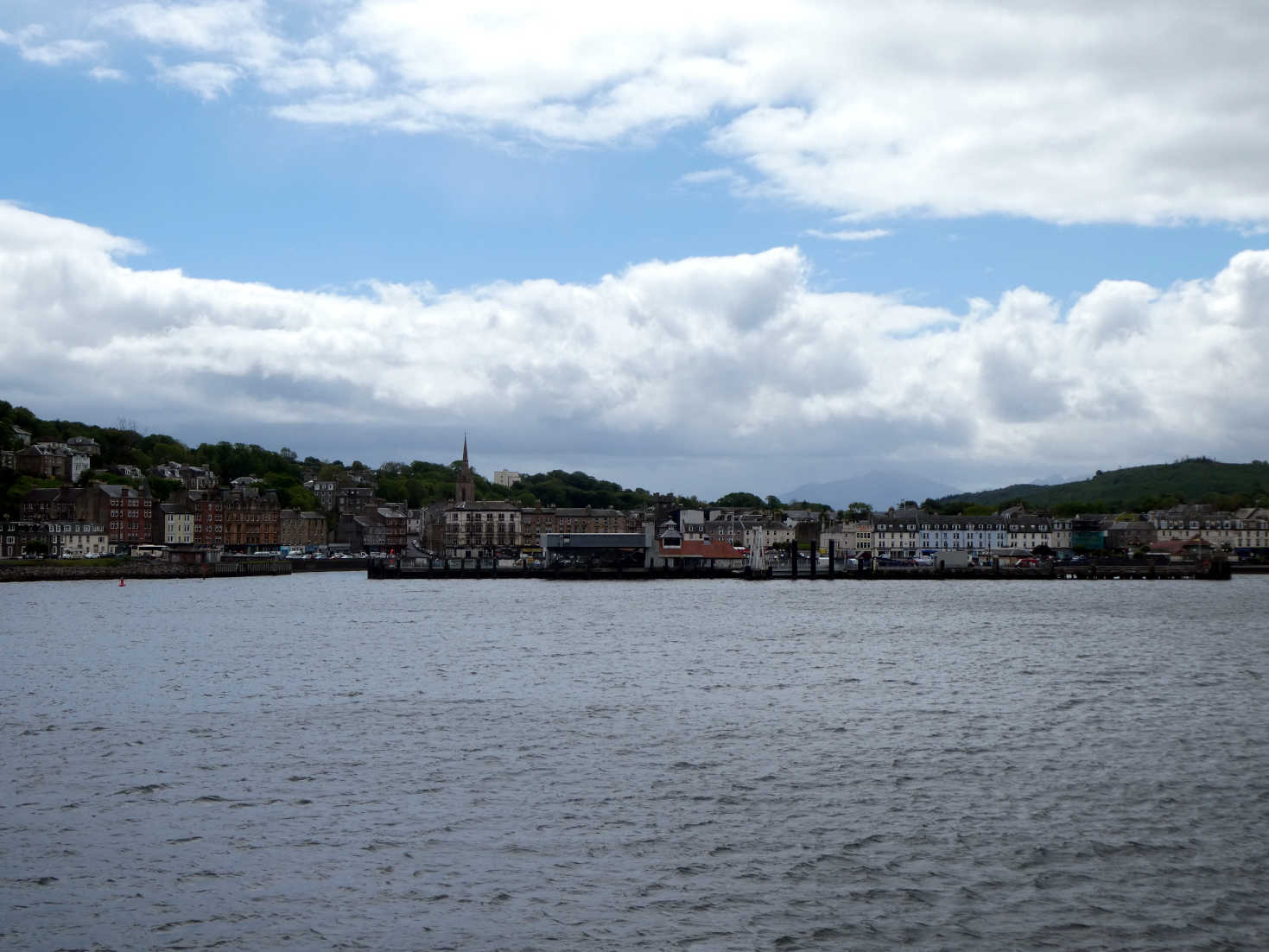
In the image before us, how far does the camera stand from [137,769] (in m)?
24.1

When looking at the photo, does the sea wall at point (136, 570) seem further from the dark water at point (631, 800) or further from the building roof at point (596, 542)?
the dark water at point (631, 800)

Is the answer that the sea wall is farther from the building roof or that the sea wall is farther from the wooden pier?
the building roof

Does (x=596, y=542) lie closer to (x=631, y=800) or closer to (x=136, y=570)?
(x=136, y=570)

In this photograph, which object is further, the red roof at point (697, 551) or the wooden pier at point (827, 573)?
the red roof at point (697, 551)

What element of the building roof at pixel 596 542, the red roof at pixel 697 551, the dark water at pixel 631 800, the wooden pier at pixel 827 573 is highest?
the building roof at pixel 596 542

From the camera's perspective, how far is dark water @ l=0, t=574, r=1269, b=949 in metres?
15.4

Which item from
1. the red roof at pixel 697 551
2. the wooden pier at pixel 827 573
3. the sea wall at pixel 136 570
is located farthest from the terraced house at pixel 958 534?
the sea wall at pixel 136 570

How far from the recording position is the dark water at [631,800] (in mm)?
15438

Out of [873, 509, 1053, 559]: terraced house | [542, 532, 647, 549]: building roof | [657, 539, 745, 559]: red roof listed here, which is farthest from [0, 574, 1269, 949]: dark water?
[873, 509, 1053, 559]: terraced house

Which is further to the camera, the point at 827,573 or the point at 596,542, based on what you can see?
the point at 827,573

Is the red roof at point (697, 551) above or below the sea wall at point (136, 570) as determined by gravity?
above

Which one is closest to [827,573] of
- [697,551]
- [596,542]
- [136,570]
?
[697,551]

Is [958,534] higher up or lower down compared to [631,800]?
higher up

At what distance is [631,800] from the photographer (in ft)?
70.4
